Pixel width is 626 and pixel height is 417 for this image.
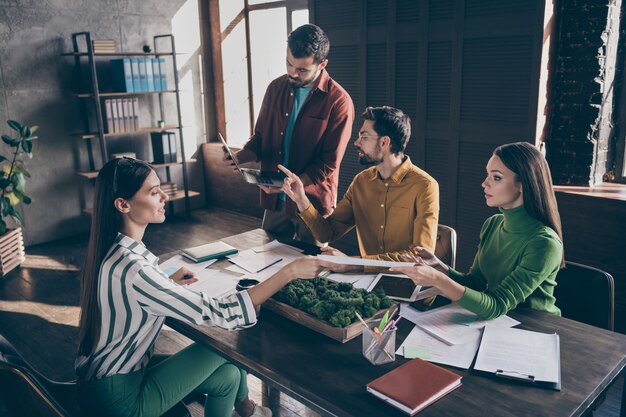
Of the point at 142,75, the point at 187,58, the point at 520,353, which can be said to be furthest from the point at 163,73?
the point at 520,353

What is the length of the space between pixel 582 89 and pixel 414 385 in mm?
2818

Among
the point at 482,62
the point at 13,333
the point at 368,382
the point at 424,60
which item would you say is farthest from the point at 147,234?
the point at 368,382

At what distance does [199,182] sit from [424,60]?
3.52 m

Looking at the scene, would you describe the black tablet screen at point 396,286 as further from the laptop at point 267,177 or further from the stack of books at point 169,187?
the stack of books at point 169,187

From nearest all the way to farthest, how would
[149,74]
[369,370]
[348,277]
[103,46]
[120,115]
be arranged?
[369,370] < [348,277] < [103,46] < [120,115] < [149,74]

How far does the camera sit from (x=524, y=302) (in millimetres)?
1919

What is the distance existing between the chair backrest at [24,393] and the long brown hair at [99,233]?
0.78 ft

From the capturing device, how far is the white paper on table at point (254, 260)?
2225mm

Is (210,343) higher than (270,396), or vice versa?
(210,343)

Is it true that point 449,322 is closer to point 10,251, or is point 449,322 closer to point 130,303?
point 130,303

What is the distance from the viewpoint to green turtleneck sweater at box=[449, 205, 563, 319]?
1739 mm

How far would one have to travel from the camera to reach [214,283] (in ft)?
6.81

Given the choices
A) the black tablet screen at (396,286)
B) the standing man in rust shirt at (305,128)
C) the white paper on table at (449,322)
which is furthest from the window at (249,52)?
the white paper on table at (449,322)

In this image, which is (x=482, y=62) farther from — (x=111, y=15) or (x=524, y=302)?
(x=111, y=15)
